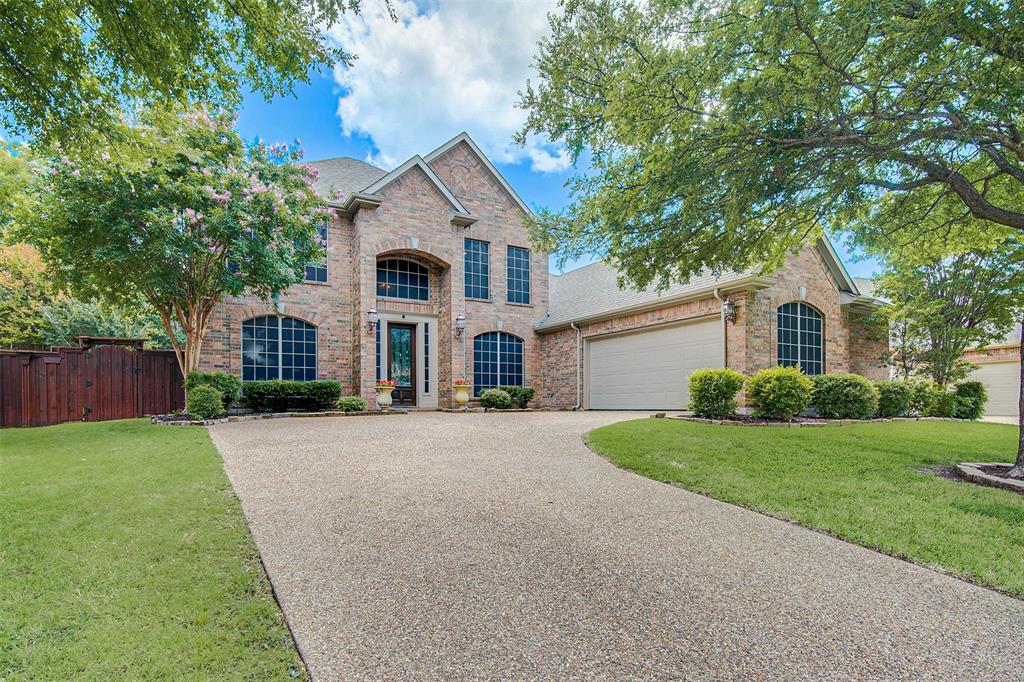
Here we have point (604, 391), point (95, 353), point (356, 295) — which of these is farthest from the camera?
point (604, 391)

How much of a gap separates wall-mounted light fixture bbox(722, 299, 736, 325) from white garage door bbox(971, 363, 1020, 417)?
13.5m

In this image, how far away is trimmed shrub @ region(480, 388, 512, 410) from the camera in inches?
573

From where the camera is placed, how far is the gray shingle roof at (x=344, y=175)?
14.8 metres

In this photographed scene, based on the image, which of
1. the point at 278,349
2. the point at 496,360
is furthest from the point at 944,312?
the point at 278,349

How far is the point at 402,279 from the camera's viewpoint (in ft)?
50.4

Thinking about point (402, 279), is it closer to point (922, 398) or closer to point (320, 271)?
point (320, 271)

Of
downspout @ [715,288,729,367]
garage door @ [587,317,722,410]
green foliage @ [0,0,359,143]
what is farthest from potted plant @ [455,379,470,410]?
green foliage @ [0,0,359,143]

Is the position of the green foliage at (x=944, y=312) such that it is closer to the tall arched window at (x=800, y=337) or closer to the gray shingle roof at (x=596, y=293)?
the tall arched window at (x=800, y=337)

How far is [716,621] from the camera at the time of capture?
261 cm

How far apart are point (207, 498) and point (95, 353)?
9390 mm

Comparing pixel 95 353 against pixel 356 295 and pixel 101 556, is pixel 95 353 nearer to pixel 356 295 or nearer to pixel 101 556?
pixel 356 295

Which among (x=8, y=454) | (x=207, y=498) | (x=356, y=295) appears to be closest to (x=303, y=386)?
(x=356, y=295)

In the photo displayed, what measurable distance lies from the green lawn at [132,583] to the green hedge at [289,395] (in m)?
7.02

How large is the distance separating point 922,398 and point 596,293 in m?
9.12
